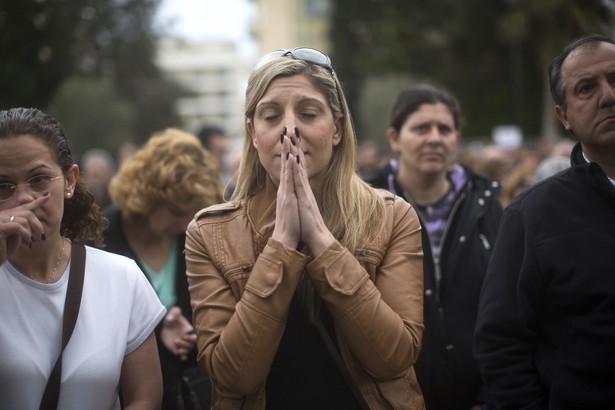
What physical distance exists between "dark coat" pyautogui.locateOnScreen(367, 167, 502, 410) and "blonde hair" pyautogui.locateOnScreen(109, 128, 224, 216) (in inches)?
54.5

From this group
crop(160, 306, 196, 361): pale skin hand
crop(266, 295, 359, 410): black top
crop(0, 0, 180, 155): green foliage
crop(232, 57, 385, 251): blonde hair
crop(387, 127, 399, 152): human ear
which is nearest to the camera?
crop(266, 295, 359, 410): black top

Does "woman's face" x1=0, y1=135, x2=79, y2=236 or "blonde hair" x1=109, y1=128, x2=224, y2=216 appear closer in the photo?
"woman's face" x1=0, y1=135, x2=79, y2=236

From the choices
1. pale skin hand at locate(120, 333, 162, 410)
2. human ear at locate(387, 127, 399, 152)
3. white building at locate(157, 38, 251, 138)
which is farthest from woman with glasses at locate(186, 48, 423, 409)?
white building at locate(157, 38, 251, 138)

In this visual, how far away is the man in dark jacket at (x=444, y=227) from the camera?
429 centimetres

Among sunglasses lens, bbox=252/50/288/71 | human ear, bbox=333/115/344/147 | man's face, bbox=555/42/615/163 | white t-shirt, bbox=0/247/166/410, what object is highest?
sunglasses lens, bbox=252/50/288/71

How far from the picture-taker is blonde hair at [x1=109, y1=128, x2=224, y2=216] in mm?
4730

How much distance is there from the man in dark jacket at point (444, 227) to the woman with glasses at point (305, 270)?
1.06 m

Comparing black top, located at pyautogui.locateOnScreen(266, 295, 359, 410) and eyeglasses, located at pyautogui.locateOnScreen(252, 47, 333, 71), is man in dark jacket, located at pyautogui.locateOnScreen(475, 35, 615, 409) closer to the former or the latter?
black top, located at pyautogui.locateOnScreen(266, 295, 359, 410)

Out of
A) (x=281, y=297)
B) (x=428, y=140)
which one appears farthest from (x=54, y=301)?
(x=428, y=140)

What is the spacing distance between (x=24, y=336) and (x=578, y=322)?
6.64ft

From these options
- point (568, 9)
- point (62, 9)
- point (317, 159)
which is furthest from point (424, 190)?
point (568, 9)

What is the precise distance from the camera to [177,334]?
13.6ft

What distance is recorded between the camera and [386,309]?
289 centimetres

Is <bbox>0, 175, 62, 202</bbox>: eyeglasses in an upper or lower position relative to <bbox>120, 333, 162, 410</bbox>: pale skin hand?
upper
